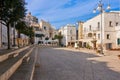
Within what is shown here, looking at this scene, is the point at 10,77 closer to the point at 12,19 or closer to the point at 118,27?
the point at 12,19

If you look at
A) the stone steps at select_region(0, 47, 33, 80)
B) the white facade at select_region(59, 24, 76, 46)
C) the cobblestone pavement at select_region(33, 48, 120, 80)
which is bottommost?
the cobblestone pavement at select_region(33, 48, 120, 80)

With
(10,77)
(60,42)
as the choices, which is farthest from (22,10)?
(60,42)

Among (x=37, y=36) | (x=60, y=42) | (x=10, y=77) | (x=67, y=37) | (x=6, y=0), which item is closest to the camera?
(x=10, y=77)

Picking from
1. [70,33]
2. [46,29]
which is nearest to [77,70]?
[70,33]

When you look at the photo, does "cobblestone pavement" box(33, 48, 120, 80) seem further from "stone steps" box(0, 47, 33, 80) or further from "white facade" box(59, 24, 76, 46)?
"white facade" box(59, 24, 76, 46)

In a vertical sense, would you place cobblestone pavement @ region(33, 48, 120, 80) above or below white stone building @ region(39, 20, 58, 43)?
below

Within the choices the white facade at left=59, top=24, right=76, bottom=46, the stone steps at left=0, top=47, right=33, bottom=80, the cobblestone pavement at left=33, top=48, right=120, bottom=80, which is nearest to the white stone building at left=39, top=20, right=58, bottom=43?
the white facade at left=59, top=24, right=76, bottom=46

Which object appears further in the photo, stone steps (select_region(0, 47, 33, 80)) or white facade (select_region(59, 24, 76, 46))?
white facade (select_region(59, 24, 76, 46))

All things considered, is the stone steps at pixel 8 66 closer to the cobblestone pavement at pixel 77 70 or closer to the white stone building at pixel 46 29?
the cobblestone pavement at pixel 77 70

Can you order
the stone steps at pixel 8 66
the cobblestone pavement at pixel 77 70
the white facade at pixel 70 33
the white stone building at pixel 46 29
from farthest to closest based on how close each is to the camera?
the white stone building at pixel 46 29 → the white facade at pixel 70 33 → the cobblestone pavement at pixel 77 70 → the stone steps at pixel 8 66

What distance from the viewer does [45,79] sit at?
1229 centimetres

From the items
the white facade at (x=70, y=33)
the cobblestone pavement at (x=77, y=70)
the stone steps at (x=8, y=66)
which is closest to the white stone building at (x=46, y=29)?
the white facade at (x=70, y=33)

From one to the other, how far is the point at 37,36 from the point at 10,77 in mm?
131050

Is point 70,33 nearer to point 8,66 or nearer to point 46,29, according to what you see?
point 46,29
